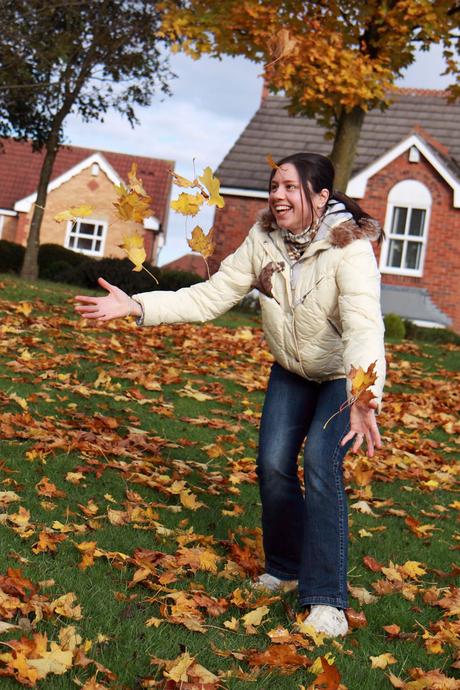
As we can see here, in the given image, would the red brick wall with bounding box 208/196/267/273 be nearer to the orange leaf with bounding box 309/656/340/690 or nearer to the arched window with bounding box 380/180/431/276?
the arched window with bounding box 380/180/431/276

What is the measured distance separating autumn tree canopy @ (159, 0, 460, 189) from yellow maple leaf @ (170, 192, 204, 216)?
11532 mm

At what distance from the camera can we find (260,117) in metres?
30.4

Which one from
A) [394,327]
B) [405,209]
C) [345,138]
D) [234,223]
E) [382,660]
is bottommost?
[382,660]

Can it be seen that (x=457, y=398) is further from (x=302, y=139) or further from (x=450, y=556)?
(x=302, y=139)

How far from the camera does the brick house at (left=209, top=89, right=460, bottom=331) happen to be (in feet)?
85.9

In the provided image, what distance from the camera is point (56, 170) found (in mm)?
39562

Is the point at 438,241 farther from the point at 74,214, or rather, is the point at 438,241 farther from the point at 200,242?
the point at 74,214

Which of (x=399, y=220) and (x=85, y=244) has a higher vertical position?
(x=399, y=220)

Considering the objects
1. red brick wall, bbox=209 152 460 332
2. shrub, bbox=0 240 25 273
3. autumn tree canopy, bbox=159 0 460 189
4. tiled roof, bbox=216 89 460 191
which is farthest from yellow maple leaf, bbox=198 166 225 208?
shrub, bbox=0 240 25 273

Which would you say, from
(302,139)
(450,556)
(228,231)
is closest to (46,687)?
(450,556)

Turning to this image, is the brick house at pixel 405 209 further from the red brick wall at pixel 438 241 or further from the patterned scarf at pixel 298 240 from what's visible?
the patterned scarf at pixel 298 240

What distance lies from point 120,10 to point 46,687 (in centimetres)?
2106

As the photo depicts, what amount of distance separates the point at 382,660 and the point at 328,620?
0.30 meters

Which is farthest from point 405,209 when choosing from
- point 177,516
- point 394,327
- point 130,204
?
point 130,204
